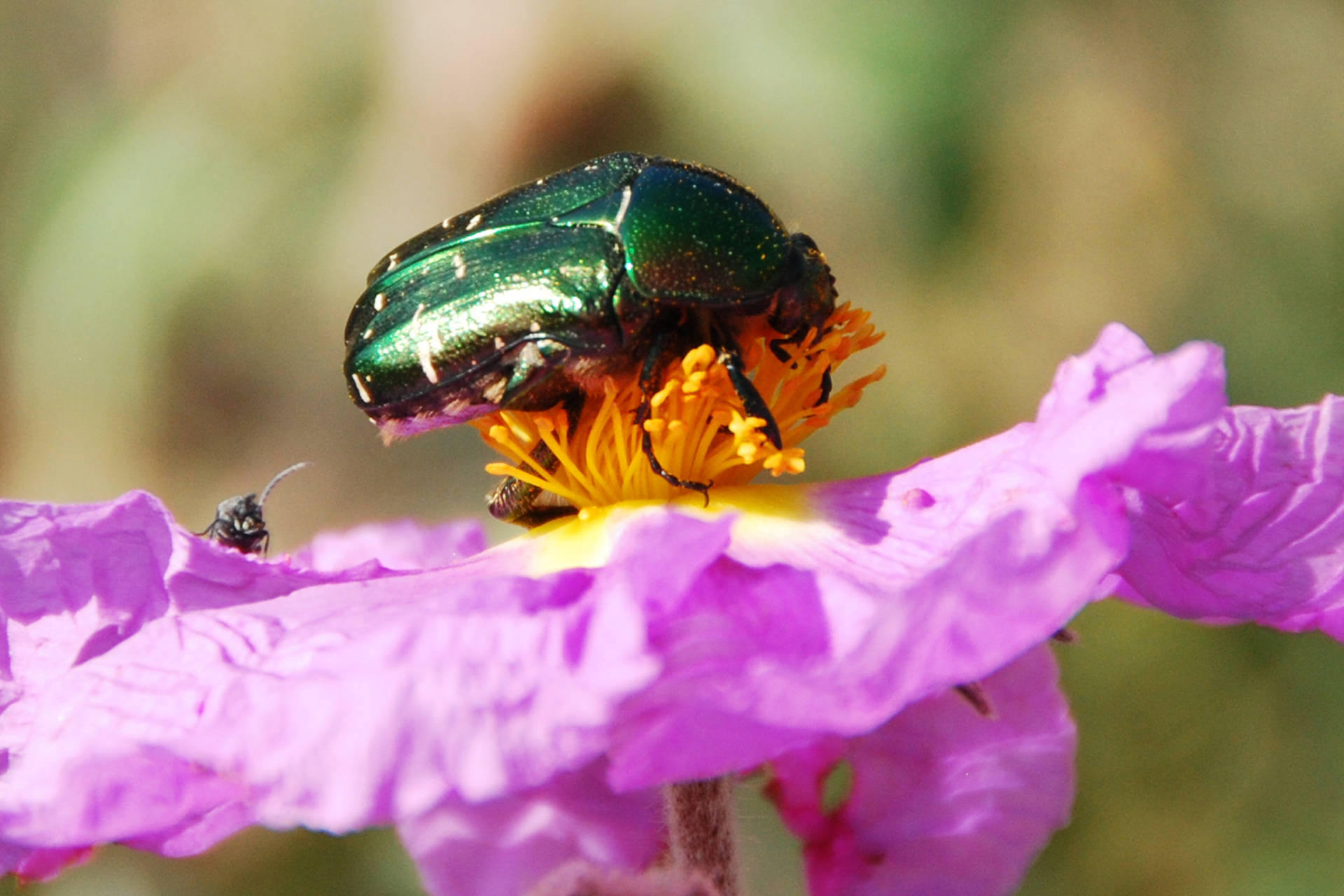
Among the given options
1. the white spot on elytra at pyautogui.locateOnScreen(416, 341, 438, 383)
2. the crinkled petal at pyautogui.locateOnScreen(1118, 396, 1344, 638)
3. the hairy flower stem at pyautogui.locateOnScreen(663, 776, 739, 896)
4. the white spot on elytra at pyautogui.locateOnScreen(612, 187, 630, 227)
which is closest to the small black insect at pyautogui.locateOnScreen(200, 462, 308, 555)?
the white spot on elytra at pyautogui.locateOnScreen(416, 341, 438, 383)

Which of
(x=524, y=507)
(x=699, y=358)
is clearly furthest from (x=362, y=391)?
(x=699, y=358)

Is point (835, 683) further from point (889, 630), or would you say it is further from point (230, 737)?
point (230, 737)

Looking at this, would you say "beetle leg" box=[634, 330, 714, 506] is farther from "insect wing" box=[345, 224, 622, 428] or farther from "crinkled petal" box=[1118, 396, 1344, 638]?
"crinkled petal" box=[1118, 396, 1344, 638]

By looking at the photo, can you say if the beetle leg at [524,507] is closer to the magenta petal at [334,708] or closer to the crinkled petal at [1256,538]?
the magenta petal at [334,708]

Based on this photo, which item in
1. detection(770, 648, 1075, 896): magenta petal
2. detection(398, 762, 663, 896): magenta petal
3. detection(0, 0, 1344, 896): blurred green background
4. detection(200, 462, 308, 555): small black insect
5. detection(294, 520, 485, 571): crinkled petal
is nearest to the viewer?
detection(398, 762, 663, 896): magenta petal

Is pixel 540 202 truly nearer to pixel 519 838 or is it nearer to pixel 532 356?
pixel 532 356

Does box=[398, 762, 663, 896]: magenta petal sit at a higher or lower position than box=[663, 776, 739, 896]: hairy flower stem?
higher

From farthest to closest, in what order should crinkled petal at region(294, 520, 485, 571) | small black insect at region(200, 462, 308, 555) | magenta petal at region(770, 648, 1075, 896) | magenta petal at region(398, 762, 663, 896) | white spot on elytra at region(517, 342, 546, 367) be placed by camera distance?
crinkled petal at region(294, 520, 485, 571) < small black insect at region(200, 462, 308, 555) < magenta petal at region(770, 648, 1075, 896) < white spot on elytra at region(517, 342, 546, 367) < magenta petal at region(398, 762, 663, 896)
